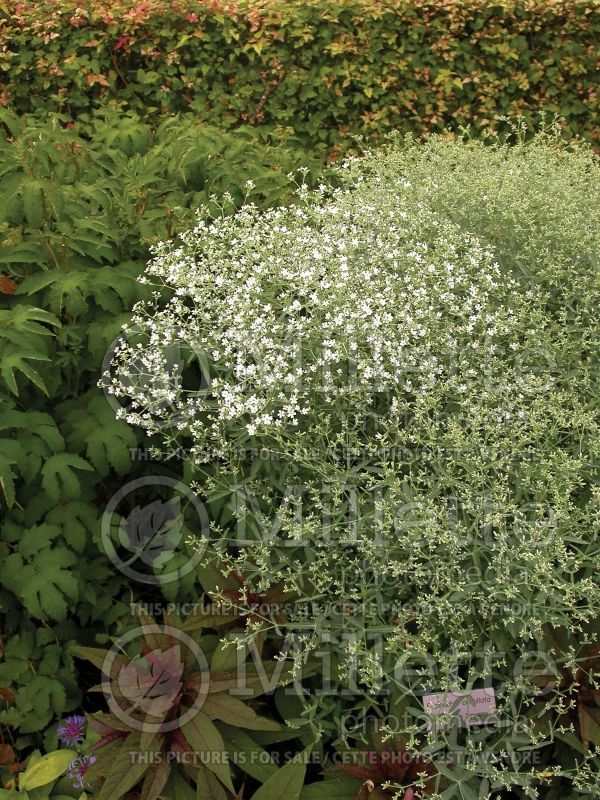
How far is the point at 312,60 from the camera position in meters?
6.80

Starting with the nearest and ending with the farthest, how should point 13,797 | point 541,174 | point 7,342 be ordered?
1. point 13,797
2. point 7,342
3. point 541,174

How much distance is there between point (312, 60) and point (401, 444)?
486 cm

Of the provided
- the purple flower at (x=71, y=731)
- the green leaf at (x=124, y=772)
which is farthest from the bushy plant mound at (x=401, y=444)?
the purple flower at (x=71, y=731)

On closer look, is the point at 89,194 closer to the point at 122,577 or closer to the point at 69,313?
the point at 69,313

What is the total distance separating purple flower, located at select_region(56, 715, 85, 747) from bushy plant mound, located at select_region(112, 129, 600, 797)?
76 centimetres

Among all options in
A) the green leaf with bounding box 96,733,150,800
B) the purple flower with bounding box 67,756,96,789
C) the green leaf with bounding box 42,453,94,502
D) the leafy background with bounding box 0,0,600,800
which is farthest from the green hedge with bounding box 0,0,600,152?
the green leaf with bounding box 96,733,150,800

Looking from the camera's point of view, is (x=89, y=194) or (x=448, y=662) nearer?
(x=448, y=662)

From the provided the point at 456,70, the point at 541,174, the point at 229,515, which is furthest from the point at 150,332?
the point at 456,70

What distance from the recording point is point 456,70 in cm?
695

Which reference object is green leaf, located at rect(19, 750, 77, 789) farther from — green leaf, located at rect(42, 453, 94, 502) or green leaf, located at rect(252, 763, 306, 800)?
green leaf, located at rect(42, 453, 94, 502)

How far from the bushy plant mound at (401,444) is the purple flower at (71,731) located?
2.51ft

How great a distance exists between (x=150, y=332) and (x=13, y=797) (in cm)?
174

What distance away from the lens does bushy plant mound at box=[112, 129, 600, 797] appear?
251 cm

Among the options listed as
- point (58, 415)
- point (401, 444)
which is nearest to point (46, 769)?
point (58, 415)
